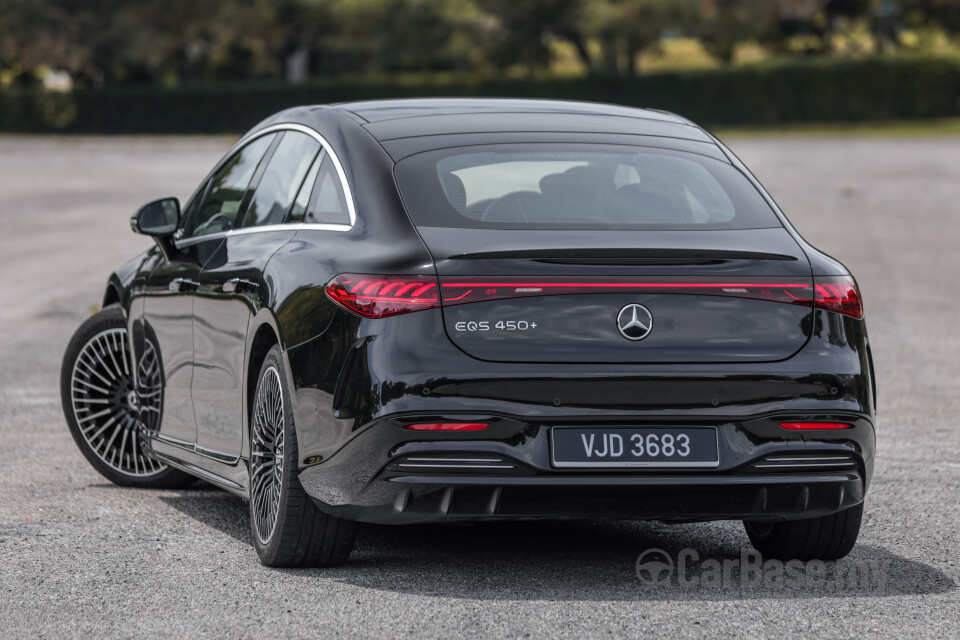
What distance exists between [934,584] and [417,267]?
203 cm

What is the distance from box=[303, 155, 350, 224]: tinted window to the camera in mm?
5770

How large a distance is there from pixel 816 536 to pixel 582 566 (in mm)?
818

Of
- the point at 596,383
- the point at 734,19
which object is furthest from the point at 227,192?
the point at 734,19

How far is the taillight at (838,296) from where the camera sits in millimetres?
5421

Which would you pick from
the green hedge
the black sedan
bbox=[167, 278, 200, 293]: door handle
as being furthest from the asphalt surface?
the green hedge

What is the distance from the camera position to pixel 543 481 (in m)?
5.16

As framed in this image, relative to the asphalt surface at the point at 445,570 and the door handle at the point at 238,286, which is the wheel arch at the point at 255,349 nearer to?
the door handle at the point at 238,286

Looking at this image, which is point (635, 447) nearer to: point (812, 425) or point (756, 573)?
point (812, 425)

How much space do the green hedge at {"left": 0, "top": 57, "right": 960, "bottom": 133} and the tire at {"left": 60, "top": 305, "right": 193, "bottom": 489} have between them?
5464 cm

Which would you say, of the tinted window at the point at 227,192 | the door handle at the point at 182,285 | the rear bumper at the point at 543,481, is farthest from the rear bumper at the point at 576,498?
the tinted window at the point at 227,192

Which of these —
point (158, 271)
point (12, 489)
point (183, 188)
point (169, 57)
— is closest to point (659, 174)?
point (158, 271)

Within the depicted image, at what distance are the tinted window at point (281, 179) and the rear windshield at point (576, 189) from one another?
62 centimetres

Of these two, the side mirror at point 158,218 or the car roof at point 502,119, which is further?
the side mirror at point 158,218

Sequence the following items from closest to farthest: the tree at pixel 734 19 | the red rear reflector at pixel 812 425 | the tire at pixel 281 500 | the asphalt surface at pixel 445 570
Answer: the asphalt surface at pixel 445 570 < the red rear reflector at pixel 812 425 < the tire at pixel 281 500 < the tree at pixel 734 19
